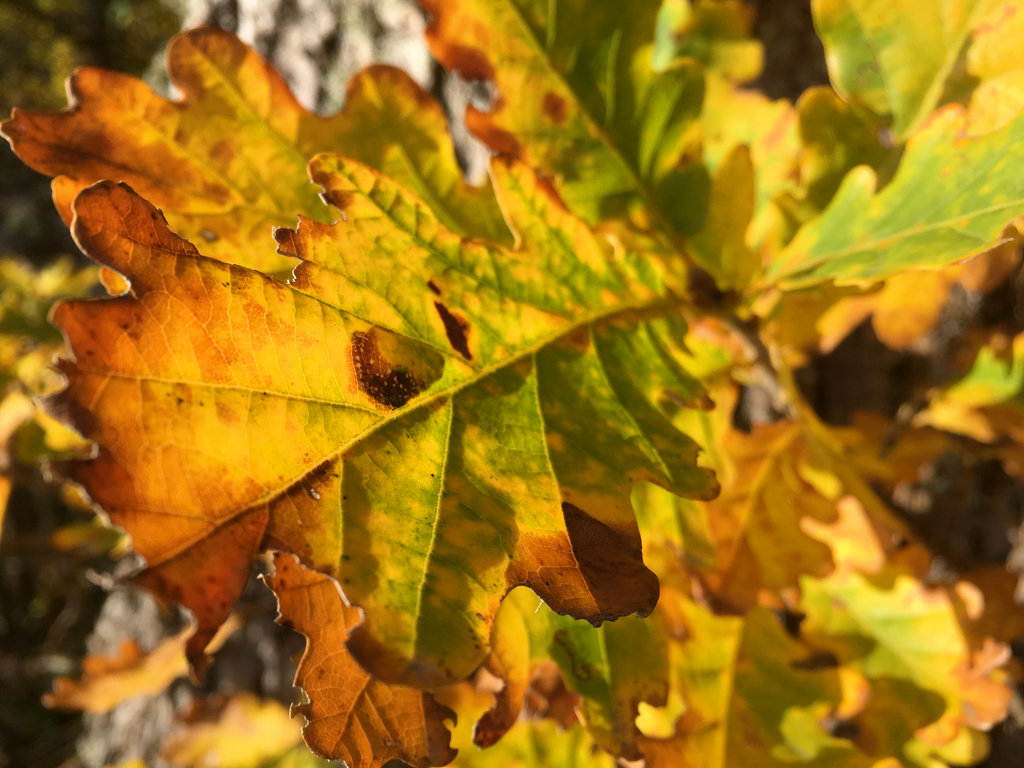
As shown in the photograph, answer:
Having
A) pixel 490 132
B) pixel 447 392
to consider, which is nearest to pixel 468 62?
pixel 490 132

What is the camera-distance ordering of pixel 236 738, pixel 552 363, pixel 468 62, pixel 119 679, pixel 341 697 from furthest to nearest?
pixel 236 738
pixel 119 679
pixel 468 62
pixel 552 363
pixel 341 697

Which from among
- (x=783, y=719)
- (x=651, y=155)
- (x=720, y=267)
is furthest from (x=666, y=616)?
(x=651, y=155)

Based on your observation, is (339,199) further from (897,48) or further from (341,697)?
(897,48)

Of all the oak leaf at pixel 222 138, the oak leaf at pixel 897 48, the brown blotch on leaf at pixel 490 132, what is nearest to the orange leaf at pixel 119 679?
the oak leaf at pixel 222 138

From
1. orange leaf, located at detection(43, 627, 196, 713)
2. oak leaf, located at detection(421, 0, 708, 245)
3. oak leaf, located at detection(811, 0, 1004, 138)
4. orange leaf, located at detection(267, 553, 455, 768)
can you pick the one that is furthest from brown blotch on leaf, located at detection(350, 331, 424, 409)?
orange leaf, located at detection(43, 627, 196, 713)

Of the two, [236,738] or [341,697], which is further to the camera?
[236,738]

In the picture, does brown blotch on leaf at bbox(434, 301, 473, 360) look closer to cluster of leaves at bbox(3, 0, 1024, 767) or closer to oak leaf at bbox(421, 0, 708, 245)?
cluster of leaves at bbox(3, 0, 1024, 767)

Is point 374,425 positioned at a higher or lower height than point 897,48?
lower
